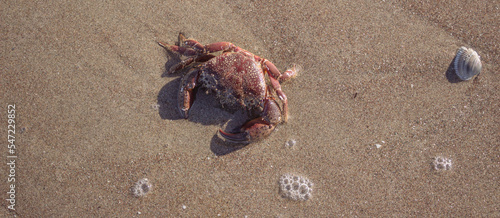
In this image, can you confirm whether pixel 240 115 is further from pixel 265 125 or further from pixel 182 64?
pixel 182 64

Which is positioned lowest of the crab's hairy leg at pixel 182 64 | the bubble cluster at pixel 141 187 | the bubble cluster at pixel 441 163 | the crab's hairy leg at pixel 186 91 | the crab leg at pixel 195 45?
the bubble cluster at pixel 141 187

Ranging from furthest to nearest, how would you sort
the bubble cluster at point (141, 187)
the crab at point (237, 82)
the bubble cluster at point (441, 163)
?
1. the bubble cluster at point (441, 163)
2. the bubble cluster at point (141, 187)
3. the crab at point (237, 82)

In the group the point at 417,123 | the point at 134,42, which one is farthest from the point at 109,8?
the point at 417,123

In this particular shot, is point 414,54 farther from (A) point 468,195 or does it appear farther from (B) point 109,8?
(B) point 109,8

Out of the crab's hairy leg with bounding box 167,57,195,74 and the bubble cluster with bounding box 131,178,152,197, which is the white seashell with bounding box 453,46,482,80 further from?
the bubble cluster with bounding box 131,178,152,197

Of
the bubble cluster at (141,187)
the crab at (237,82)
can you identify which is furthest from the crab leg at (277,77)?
the bubble cluster at (141,187)

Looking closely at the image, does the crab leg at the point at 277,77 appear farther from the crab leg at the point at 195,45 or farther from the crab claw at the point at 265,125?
the crab leg at the point at 195,45

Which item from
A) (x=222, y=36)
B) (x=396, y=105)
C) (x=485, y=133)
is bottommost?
(x=485, y=133)
